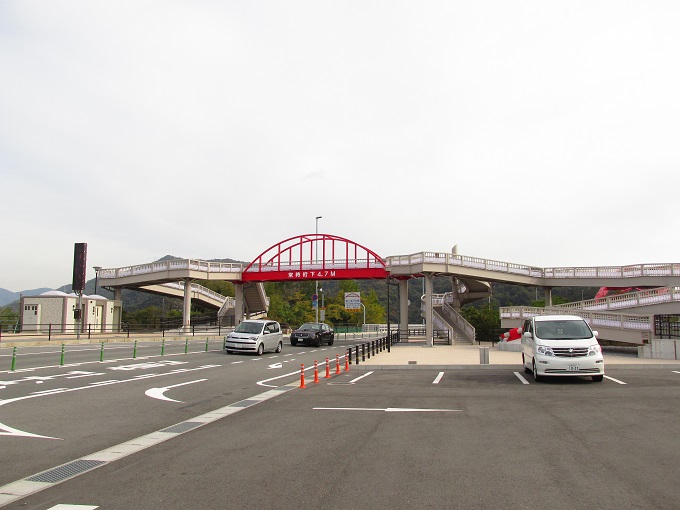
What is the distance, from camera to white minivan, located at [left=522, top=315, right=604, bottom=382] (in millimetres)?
14977

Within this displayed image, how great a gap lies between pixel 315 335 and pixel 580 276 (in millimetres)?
26069

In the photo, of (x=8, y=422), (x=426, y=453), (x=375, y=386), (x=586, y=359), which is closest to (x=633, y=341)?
(x=586, y=359)

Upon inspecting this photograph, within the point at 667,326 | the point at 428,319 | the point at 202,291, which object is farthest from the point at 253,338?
the point at 202,291

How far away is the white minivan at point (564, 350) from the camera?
15.0 meters

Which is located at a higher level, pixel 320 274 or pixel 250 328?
pixel 320 274

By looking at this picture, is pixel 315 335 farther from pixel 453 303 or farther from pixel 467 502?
pixel 467 502

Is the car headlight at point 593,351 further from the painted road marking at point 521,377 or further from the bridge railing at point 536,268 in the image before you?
the bridge railing at point 536,268

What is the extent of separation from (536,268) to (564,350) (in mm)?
37367

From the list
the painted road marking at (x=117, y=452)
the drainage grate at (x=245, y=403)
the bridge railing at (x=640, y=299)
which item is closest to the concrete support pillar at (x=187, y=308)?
the bridge railing at (x=640, y=299)

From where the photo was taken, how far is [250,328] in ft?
95.3

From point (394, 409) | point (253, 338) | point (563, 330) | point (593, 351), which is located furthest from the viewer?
point (253, 338)

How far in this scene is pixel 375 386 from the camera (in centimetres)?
1523

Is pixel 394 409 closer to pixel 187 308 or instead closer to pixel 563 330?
pixel 563 330

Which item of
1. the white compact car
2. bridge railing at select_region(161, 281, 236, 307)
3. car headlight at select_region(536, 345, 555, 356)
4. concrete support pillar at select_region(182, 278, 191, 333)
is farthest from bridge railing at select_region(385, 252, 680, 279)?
car headlight at select_region(536, 345, 555, 356)
